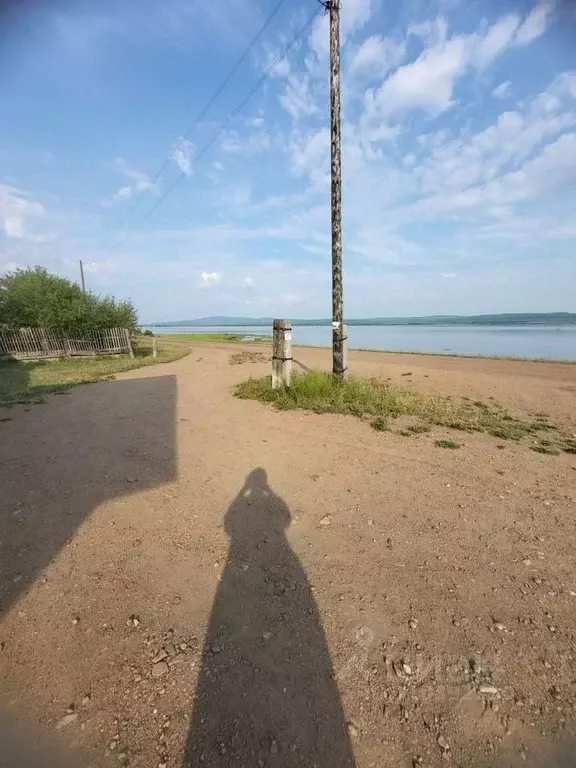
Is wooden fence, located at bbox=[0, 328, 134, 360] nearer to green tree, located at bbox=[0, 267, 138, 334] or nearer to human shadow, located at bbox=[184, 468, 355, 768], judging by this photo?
green tree, located at bbox=[0, 267, 138, 334]

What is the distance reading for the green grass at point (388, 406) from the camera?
19.9ft

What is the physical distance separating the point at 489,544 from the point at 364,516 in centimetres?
111

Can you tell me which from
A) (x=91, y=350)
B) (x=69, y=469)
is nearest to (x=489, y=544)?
(x=69, y=469)

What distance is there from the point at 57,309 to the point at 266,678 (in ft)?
75.8

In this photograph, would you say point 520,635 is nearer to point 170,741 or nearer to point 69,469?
point 170,741

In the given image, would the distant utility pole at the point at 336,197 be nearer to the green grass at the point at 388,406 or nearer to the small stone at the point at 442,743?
the green grass at the point at 388,406

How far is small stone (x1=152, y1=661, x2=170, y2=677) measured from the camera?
1895mm

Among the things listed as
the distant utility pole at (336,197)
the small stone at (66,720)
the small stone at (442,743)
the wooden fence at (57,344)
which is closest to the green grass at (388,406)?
the distant utility pole at (336,197)

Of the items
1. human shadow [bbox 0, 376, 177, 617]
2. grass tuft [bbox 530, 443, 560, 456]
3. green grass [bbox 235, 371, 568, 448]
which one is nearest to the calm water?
green grass [bbox 235, 371, 568, 448]

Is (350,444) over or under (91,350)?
under

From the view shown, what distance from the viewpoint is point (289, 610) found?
7.61 feet

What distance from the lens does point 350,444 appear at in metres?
5.34

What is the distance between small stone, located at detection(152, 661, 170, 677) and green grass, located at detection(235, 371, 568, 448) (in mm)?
4822

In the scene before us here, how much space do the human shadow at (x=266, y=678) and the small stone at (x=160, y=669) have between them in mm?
214
